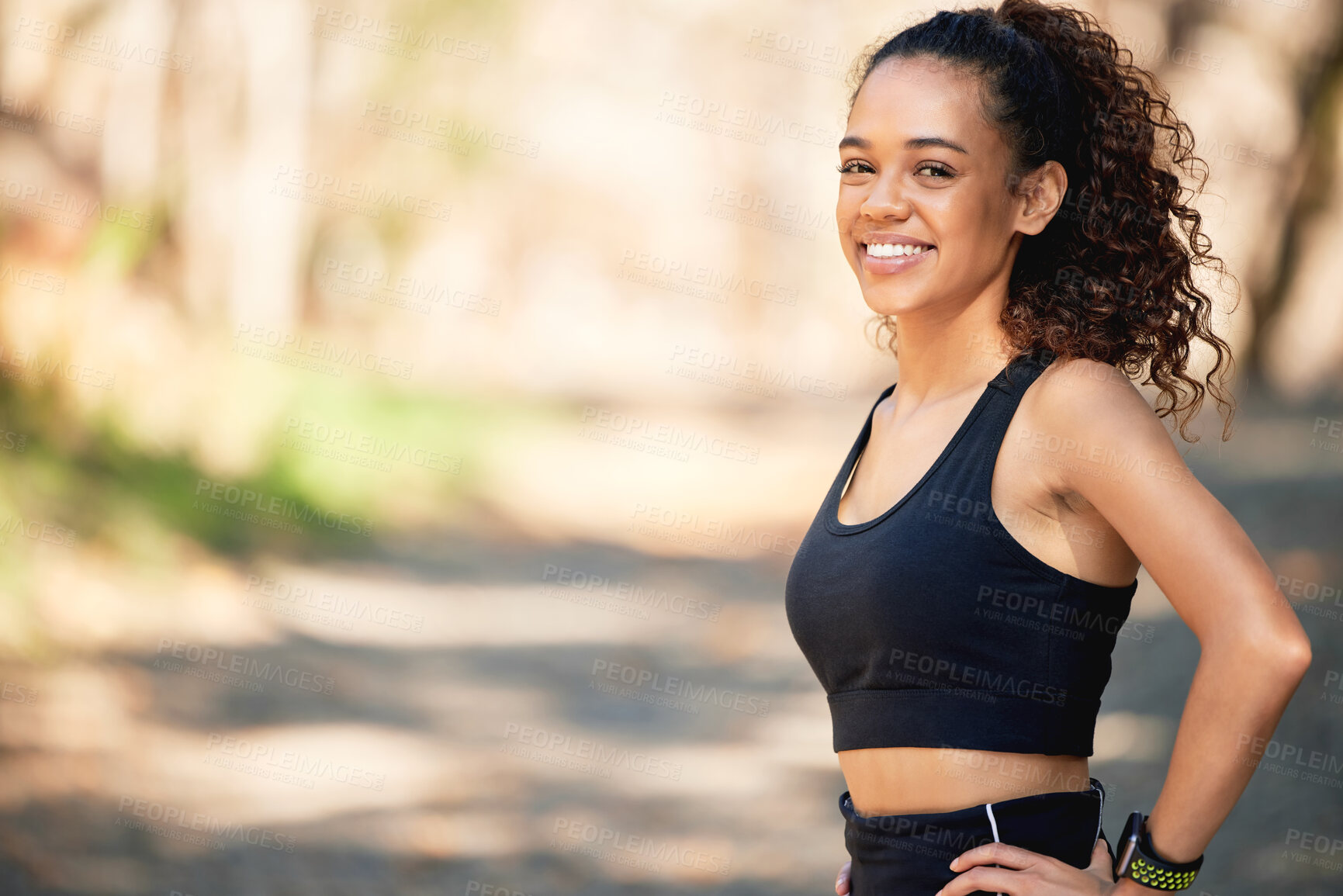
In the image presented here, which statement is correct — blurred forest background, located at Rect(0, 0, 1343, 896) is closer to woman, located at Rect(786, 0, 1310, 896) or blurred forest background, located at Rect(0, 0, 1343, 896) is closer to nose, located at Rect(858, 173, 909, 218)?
woman, located at Rect(786, 0, 1310, 896)

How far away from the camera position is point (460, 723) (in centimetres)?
484

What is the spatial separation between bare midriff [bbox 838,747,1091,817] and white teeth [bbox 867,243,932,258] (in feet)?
2.30

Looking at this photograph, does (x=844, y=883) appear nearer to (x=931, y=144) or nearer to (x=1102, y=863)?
(x=1102, y=863)

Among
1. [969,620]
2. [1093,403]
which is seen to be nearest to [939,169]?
[1093,403]

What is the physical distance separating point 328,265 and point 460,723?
7.05 meters

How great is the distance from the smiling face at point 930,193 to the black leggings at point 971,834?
2.34ft

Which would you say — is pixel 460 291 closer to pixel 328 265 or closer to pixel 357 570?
pixel 328 265

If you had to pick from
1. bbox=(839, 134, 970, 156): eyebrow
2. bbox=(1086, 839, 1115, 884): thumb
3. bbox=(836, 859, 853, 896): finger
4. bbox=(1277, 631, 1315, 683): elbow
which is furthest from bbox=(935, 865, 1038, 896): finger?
bbox=(839, 134, 970, 156): eyebrow

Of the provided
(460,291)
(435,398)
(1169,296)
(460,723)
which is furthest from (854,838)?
(460,291)

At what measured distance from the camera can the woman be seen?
140 centimetres

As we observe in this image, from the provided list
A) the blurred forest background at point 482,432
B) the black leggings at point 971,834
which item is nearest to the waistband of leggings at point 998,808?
the black leggings at point 971,834

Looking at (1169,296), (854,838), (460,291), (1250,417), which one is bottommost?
(854,838)

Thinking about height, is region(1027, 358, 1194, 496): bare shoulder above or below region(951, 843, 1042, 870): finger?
above

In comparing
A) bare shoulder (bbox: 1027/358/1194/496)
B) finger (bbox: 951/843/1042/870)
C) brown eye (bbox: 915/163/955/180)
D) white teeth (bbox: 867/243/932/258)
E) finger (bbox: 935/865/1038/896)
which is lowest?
finger (bbox: 935/865/1038/896)
